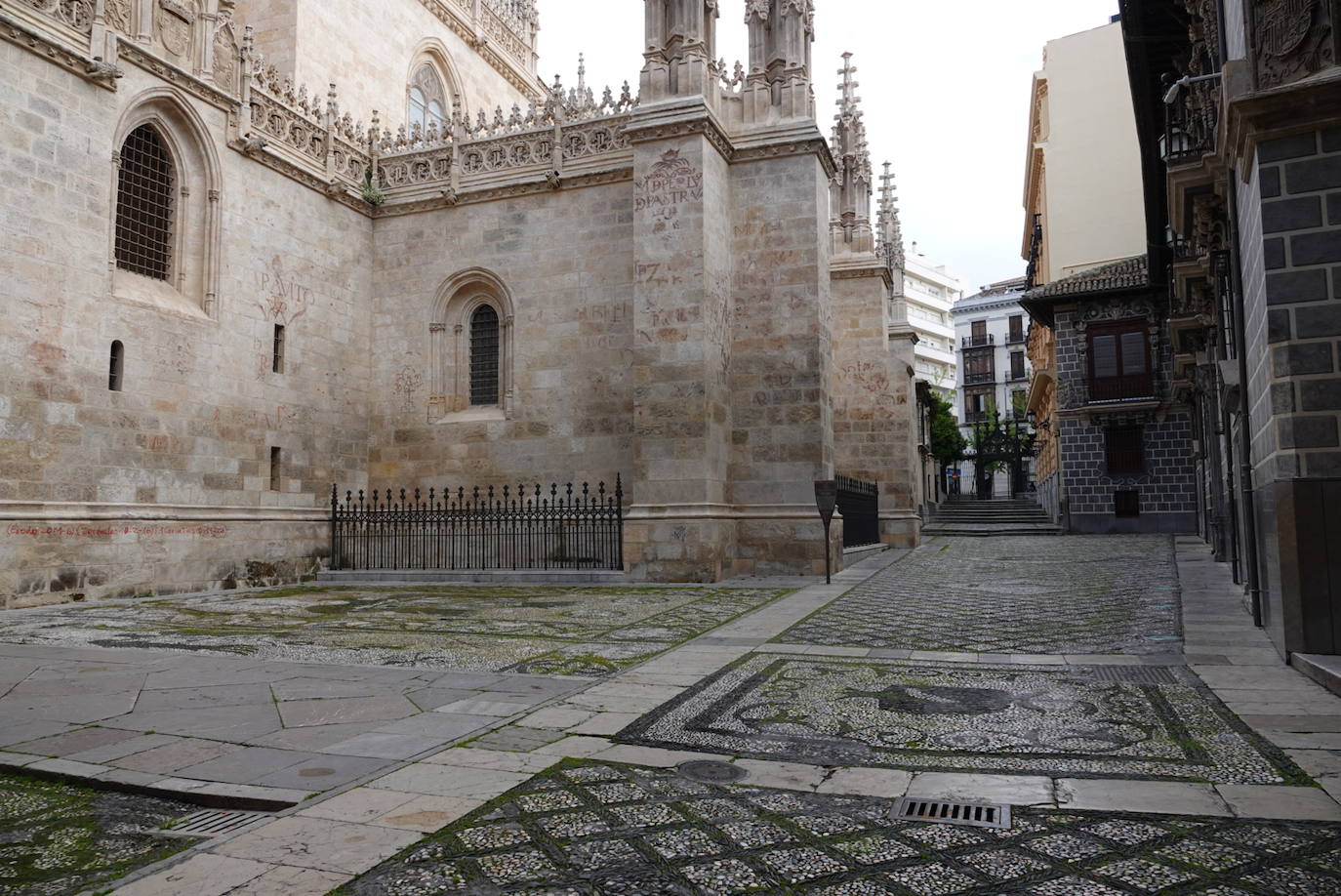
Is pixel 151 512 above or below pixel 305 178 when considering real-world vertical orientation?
below

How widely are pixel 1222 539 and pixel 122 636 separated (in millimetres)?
15055

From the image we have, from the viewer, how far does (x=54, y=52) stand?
11.5 meters

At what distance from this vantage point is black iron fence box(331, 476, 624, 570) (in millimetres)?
14836

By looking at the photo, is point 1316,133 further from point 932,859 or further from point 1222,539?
point 1222,539

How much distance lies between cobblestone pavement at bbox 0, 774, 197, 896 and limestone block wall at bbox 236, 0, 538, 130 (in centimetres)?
1733

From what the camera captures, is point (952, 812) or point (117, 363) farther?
point (117, 363)

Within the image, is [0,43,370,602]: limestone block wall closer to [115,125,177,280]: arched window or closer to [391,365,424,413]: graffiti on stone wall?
[115,125,177,280]: arched window

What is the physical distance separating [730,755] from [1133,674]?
10.3 feet

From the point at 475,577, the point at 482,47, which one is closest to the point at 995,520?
the point at 482,47

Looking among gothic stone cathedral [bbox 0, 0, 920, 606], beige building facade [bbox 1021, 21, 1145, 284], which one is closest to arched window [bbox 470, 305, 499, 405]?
gothic stone cathedral [bbox 0, 0, 920, 606]

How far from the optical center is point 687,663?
6.42 m

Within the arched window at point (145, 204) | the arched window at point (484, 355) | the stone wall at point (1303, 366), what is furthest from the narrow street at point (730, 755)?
the arched window at point (484, 355)

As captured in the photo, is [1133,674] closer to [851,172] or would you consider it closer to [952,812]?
[952,812]

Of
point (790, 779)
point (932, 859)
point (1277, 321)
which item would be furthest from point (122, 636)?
point (1277, 321)
